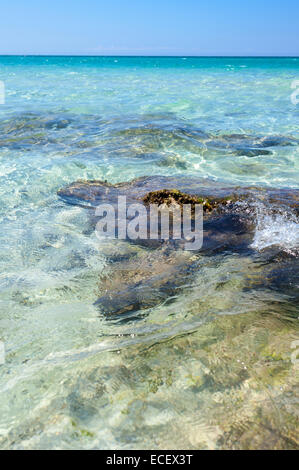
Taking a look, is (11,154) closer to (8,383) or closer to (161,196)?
(161,196)

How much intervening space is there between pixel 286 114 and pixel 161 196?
39.3 feet

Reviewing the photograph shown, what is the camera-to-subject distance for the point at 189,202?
5.25 m

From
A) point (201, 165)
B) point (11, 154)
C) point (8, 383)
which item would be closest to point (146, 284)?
point (8, 383)
